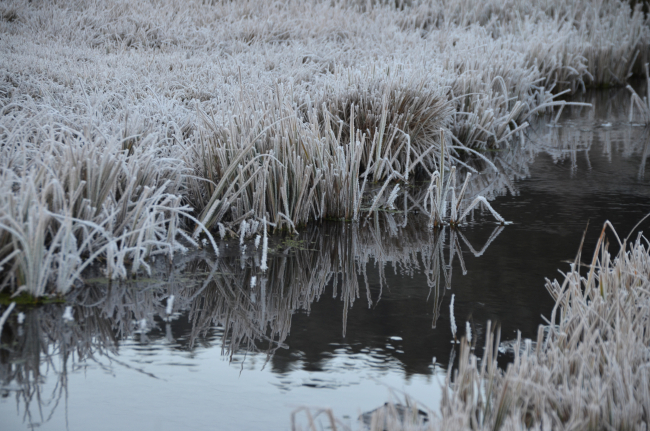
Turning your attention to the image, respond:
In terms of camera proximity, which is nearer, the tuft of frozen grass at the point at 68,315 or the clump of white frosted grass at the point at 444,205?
the tuft of frozen grass at the point at 68,315

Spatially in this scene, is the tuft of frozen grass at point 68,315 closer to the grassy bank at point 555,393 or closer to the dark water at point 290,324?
the dark water at point 290,324

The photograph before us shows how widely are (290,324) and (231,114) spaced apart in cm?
149

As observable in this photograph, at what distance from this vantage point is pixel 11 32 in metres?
7.11

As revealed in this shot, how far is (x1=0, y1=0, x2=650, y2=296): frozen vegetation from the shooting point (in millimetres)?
2701

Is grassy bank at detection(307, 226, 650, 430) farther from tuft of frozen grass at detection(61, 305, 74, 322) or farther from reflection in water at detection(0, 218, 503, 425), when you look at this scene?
tuft of frozen grass at detection(61, 305, 74, 322)

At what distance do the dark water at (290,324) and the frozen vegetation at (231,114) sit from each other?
0.68ft

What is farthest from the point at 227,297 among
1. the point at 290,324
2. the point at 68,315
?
the point at 68,315

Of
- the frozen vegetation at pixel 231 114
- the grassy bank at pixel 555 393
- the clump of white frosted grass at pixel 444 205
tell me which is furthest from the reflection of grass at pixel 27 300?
the clump of white frosted grass at pixel 444 205

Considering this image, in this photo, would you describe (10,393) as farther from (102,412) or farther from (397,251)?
(397,251)

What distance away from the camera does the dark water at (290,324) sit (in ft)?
5.89

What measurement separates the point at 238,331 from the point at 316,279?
1.97 ft

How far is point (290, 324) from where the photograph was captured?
2.33 m

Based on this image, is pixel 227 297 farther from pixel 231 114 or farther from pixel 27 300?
pixel 231 114

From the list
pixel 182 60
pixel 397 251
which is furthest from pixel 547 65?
pixel 397 251
